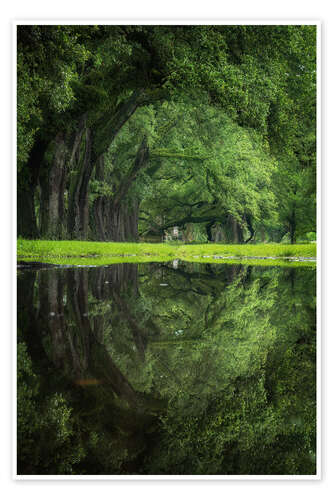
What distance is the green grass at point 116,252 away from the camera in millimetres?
6277

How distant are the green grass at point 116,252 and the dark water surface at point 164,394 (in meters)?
2.47

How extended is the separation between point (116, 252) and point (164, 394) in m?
8.57

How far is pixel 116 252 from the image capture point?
10.4 meters

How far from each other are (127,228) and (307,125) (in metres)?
8.23

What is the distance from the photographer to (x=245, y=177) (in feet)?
42.2

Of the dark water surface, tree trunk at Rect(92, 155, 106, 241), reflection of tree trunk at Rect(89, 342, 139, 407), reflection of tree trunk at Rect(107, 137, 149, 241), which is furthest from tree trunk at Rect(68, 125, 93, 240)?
reflection of tree trunk at Rect(89, 342, 139, 407)

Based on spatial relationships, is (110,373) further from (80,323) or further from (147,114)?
(147,114)

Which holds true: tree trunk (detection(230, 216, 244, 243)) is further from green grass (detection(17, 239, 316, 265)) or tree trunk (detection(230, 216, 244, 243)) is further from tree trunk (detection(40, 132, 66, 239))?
tree trunk (detection(40, 132, 66, 239))

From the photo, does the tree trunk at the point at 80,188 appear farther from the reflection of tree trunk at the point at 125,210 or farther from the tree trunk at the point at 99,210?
the reflection of tree trunk at the point at 125,210

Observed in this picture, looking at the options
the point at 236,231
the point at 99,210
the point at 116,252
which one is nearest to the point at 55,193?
the point at 116,252

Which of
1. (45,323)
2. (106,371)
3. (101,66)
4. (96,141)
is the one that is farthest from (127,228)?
(106,371)

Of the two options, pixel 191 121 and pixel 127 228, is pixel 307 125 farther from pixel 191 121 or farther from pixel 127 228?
pixel 127 228

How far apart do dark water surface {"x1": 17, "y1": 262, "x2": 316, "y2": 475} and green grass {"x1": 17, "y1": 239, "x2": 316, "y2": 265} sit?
247 centimetres

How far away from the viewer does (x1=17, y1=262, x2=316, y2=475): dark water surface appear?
5.74 feet
